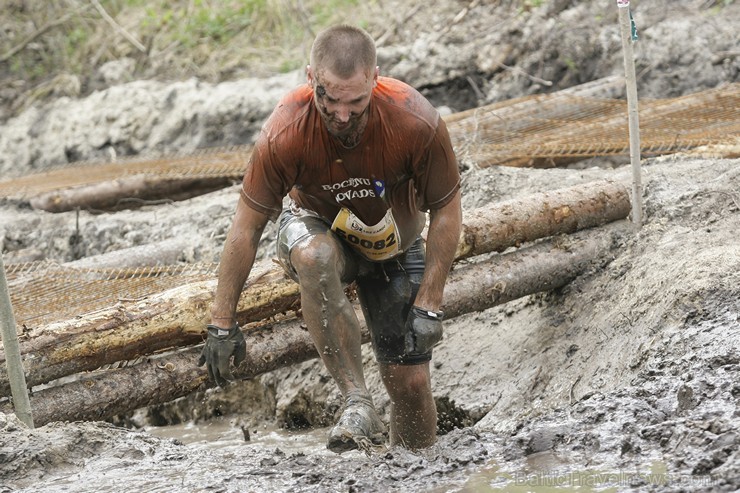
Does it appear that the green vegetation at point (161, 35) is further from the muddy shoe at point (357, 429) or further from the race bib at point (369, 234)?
the muddy shoe at point (357, 429)

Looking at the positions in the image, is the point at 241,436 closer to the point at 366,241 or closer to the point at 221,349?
the point at 221,349

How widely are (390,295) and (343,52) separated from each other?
1.27 metres

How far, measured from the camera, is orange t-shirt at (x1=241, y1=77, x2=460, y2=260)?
4.07 metres

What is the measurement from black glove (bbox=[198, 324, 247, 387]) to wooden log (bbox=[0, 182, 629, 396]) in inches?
27.2

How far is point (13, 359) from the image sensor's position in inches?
165

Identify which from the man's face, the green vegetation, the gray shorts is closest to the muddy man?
the man's face

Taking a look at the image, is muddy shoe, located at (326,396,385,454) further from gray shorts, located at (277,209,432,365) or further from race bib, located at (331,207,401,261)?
race bib, located at (331,207,401,261)

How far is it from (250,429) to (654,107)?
15.0 ft

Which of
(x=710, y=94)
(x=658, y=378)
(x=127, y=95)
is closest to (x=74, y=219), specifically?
(x=127, y=95)

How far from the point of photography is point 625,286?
5.63 meters

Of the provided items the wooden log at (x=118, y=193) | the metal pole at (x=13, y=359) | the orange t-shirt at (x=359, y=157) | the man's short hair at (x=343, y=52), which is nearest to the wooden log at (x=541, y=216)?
the orange t-shirt at (x=359, y=157)

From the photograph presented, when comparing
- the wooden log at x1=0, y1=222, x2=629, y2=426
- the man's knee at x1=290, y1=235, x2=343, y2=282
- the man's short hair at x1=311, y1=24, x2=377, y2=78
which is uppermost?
the man's short hair at x1=311, y1=24, x2=377, y2=78

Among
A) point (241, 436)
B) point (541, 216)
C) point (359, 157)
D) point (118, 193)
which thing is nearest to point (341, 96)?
point (359, 157)

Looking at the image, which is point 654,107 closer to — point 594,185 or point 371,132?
point 594,185
